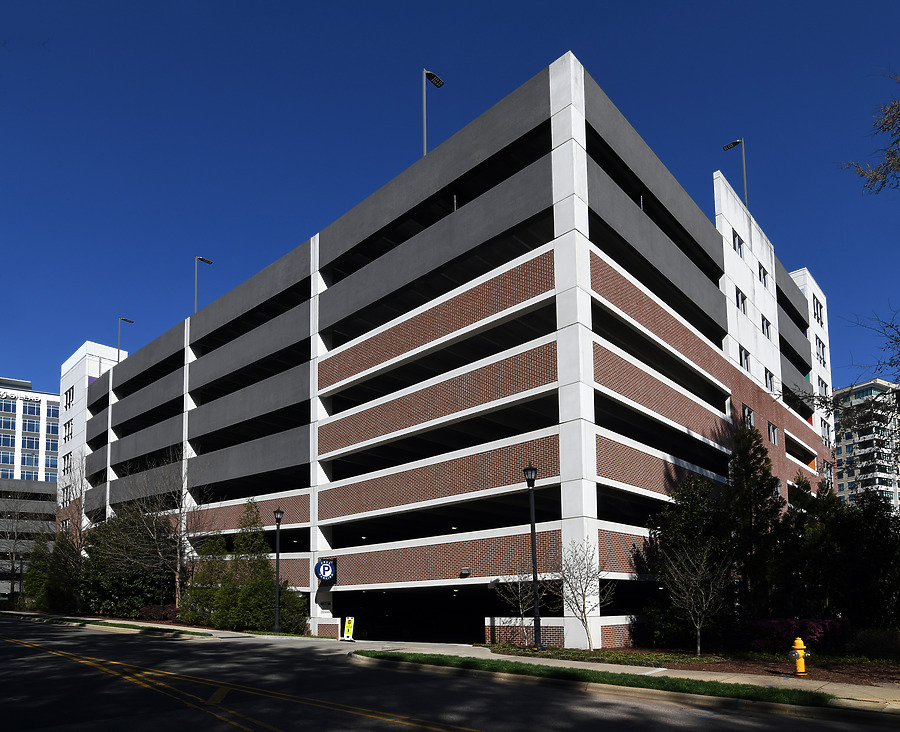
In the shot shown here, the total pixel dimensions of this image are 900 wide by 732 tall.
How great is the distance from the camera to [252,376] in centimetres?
5678

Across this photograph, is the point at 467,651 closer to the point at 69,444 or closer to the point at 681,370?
the point at 681,370

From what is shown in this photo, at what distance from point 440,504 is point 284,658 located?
1141 cm

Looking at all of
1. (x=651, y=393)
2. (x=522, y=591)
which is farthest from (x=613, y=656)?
(x=651, y=393)

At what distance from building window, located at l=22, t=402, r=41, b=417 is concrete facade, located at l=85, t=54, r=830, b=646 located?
111239mm

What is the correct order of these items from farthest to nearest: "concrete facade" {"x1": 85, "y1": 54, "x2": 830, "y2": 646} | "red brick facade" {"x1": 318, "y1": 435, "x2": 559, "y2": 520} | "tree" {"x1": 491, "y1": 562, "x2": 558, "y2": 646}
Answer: "concrete facade" {"x1": 85, "y1": 54, "x2": 830, "y2": 646}, "red brick facade" {"x1": 318, "y1": 435, "x2": 559, "y2": 520}, "tree" {"x1": 491, "y1": 562, "x2": 558, "y2": 646}

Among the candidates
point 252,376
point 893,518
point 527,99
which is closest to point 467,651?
point 893,518

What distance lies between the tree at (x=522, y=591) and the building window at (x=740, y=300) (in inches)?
964

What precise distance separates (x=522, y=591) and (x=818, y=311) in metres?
59.4

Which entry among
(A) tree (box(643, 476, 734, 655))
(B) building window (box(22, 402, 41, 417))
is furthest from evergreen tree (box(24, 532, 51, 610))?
(B) building window (box(22, 402, 41, 417))

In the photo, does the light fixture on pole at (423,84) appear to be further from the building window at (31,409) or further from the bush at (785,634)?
the building window at (31,409)

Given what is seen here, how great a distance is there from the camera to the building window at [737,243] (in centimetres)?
4828

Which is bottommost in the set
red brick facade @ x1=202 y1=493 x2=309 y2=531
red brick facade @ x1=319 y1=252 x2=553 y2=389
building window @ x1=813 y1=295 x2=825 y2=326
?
red brick facade @ x1=202 y1=493 x2=309 y2=531

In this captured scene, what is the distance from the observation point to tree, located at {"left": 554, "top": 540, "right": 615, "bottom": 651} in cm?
2689

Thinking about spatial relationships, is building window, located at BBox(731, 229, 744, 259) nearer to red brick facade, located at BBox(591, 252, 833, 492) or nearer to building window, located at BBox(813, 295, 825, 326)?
red brick facade, located at BBox(591, 252, 833, 492)
